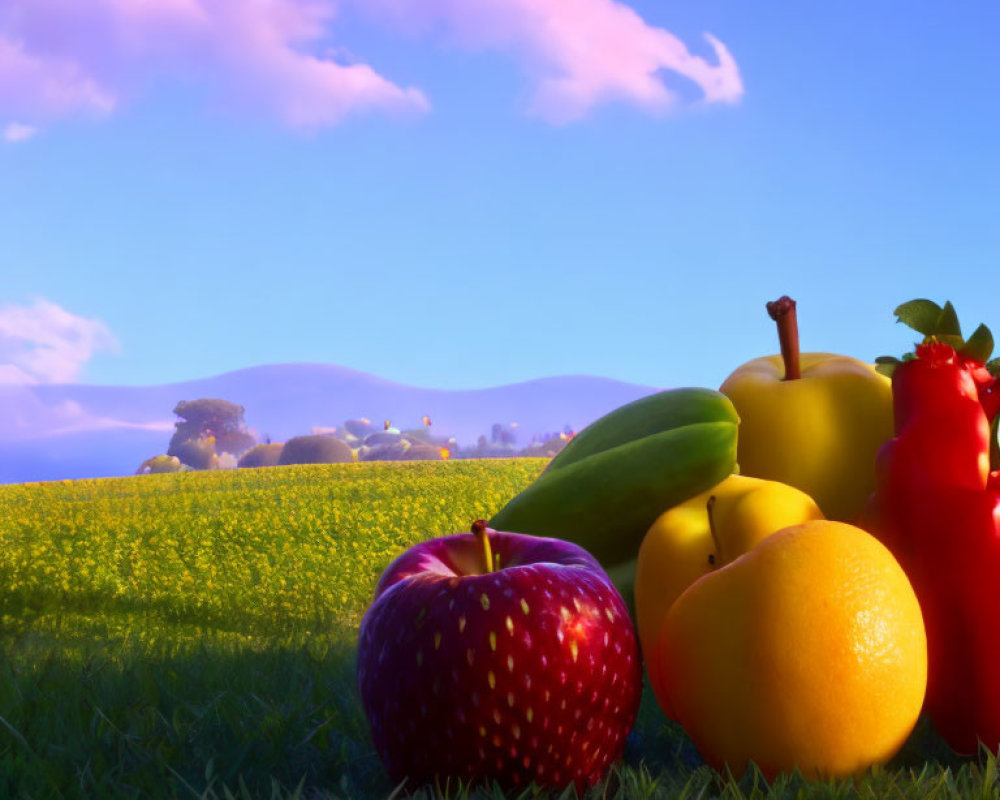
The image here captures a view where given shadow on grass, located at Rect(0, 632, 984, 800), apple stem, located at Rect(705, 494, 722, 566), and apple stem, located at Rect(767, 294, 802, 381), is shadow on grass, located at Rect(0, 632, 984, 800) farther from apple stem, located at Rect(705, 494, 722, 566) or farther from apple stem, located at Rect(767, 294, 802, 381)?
apple stem, located at Rect(767, 294, 802, 381)

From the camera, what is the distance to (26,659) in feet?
12.2

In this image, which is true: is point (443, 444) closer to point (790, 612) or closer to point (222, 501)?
point (222, 501)

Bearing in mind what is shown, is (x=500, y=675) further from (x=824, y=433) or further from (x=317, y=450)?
(x=317, y=450)

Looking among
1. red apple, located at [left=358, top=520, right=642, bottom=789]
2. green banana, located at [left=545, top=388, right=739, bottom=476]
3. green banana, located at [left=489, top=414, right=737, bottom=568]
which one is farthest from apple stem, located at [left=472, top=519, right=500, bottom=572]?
green banana, located at [left=545, top=388, right=739, bottom=476]

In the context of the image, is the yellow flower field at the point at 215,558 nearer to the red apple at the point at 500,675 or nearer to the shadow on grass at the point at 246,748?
the shadow on grass at the point at 246,748

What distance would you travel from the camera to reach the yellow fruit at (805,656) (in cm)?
184

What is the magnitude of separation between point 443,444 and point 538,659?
29.0 metres

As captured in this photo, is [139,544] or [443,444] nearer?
[139,544]

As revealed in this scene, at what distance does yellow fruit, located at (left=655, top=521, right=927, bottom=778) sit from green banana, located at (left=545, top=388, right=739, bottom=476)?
2.94 ft

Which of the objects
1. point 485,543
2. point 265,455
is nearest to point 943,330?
point 485,543

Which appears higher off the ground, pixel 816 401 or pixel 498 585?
pixel 816 401

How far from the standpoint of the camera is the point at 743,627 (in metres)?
1.86

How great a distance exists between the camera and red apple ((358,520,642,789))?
181 centimetres

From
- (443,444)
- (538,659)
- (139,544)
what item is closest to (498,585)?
(538,659)
